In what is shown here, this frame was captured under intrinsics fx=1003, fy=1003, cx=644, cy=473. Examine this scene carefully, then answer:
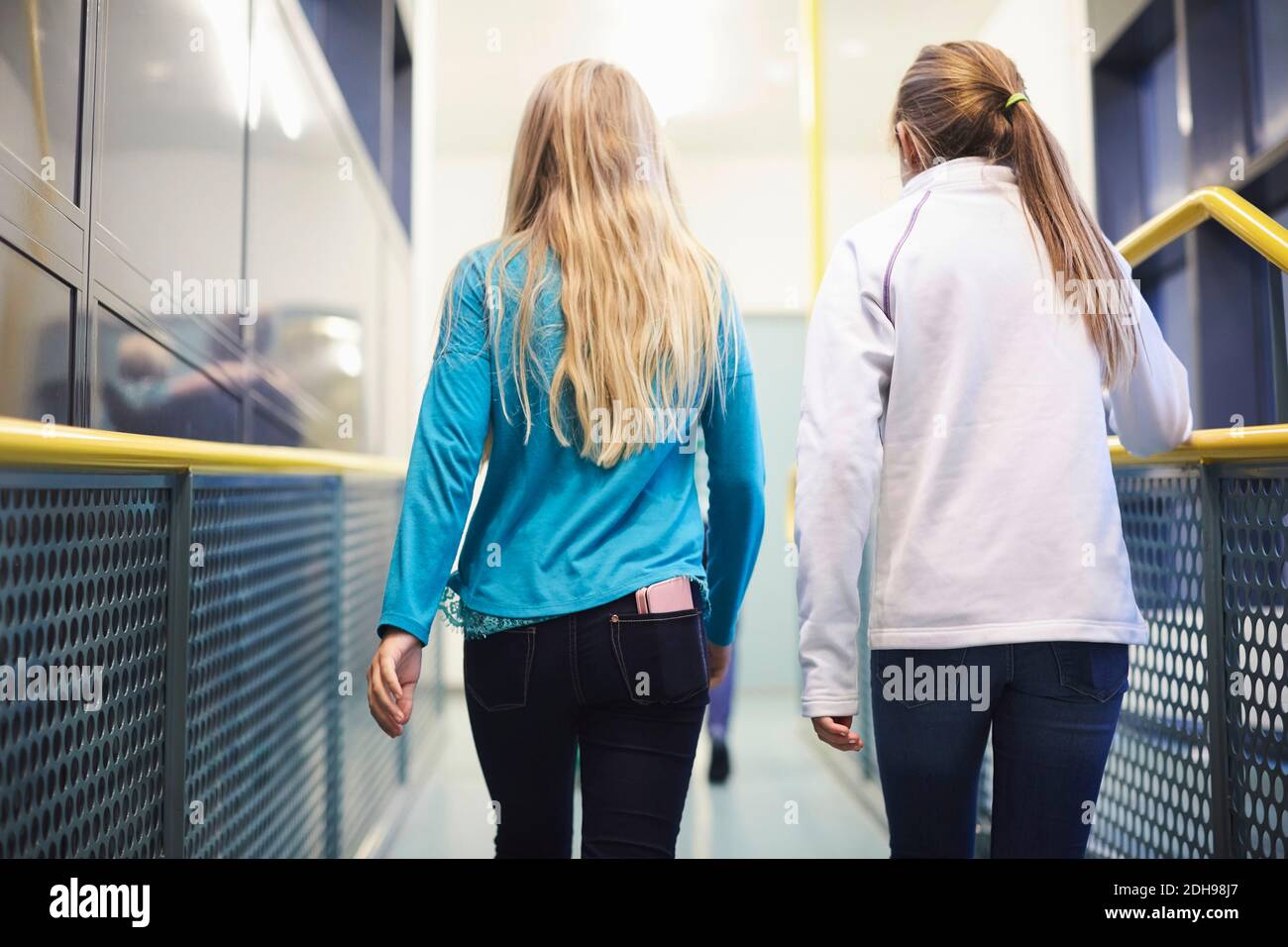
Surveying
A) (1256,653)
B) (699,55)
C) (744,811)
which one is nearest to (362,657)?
(744,811)

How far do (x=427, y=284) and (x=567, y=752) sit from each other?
155 inches

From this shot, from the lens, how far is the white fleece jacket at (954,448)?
1.07 m

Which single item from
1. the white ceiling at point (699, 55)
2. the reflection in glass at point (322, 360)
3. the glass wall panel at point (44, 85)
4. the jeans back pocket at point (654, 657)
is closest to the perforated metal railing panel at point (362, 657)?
the reflection in glass at point (322, 360)

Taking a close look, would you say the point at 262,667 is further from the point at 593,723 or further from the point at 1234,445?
the point at 1234,445

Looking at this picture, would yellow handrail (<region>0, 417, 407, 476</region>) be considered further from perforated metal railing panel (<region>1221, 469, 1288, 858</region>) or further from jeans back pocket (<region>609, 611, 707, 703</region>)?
perforated metal railing panel (<region>1221, 469, 1288, 858</region>)

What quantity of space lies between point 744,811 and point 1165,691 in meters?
1.79

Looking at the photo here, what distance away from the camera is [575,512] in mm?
1130

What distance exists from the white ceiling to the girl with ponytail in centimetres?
310

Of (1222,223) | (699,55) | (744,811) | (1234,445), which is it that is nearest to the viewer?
(1234,445)

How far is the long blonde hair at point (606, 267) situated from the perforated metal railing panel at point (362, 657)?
1.48 meters

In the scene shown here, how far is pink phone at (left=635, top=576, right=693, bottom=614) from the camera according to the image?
1.09 meters

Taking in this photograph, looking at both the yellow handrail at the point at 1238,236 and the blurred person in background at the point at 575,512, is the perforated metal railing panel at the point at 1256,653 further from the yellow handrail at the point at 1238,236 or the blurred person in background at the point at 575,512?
the blurred person in background at the point at 575,512
